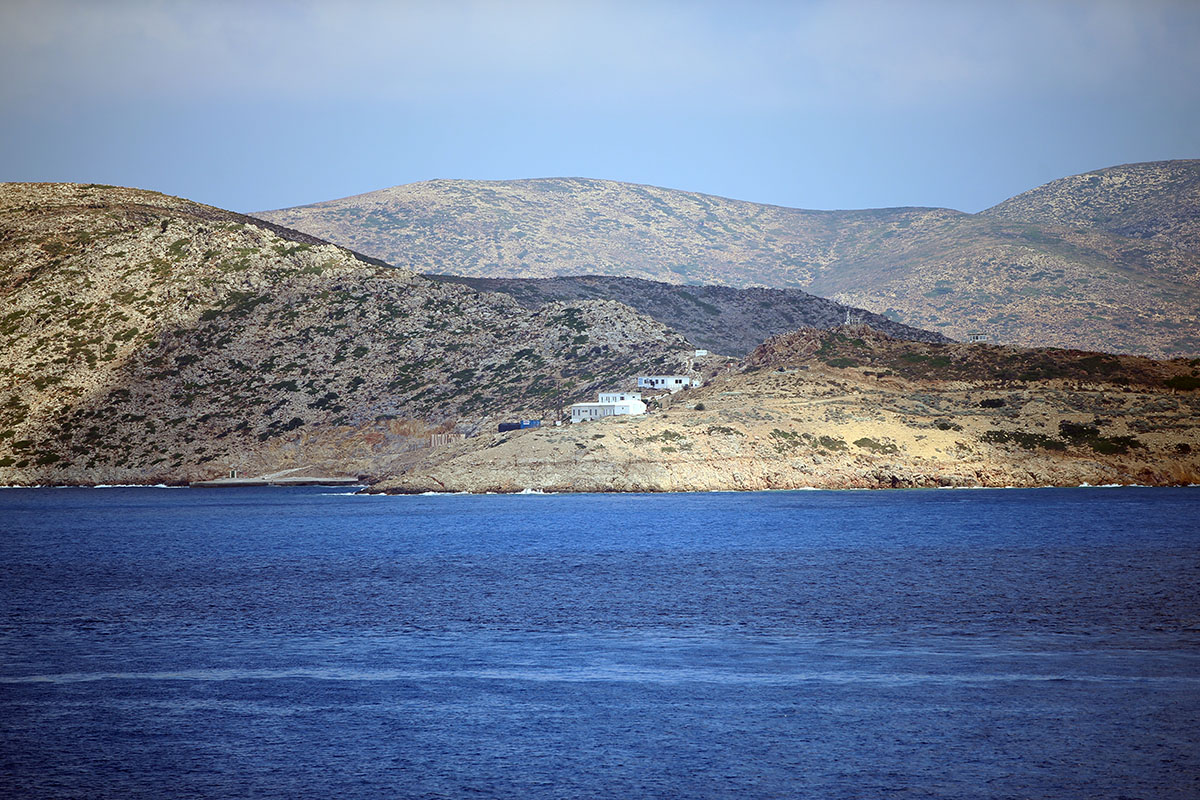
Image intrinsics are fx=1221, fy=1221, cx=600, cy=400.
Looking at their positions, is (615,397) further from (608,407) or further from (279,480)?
(279,480)

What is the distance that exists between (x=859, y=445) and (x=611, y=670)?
372ft

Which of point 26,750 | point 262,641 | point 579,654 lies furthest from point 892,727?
point 262,641

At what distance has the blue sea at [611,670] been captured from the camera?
27922mm

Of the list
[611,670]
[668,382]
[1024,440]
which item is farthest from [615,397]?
[611,670]

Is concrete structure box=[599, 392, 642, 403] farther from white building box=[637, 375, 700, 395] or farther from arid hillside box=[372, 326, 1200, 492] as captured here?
white building box=[637, 375, 700, 395]

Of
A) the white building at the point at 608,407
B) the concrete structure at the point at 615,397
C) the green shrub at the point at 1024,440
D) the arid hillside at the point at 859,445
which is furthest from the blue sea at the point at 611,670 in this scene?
the concrete structure at the point at 615,397

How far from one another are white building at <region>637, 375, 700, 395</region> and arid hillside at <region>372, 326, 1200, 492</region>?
63.1 feet

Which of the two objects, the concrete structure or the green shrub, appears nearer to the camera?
the green shrub

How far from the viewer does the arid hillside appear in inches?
5787

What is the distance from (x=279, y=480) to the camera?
7151 inches

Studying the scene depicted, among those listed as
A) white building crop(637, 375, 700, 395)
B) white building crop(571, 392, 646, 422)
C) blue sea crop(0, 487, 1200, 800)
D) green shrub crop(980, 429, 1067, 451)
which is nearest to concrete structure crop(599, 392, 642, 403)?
white building crop(571, 392, 646, 422)

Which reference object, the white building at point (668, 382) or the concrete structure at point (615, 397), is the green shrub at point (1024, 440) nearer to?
the concrete structure at point (615, 397)

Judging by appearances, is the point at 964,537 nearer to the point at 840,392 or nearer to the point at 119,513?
the point at 840,392

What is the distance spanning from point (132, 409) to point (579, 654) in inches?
6550
